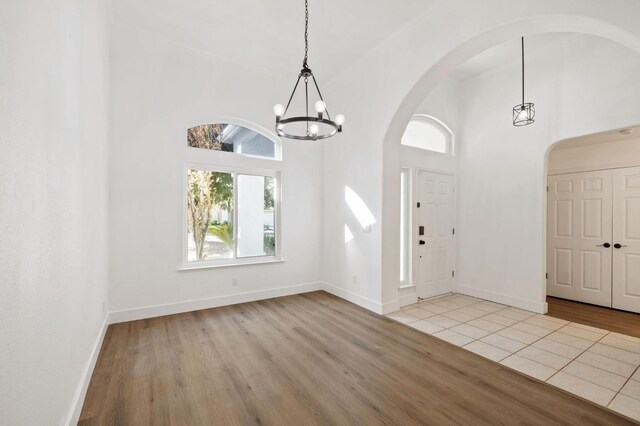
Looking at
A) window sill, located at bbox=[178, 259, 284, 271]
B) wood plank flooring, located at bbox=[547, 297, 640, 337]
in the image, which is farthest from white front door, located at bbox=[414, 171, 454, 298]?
window sill, located at bbox=[178, 259, 284, 271]

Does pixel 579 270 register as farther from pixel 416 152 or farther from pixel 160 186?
pixel 160 186

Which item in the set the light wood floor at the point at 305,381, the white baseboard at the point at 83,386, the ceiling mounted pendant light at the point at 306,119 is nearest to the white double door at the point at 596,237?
the light wood floor at the point at 305,381

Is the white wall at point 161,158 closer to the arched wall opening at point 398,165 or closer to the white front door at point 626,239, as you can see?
the arched wall opening at point 398,165

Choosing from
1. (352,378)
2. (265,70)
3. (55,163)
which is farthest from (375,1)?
(352,378)

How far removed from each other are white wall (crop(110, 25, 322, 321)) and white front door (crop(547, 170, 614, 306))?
521 cm

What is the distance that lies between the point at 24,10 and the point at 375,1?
132 inches

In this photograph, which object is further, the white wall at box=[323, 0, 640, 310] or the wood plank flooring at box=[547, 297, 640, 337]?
the wood plank flooring at box=[547, 297, 640, 337]

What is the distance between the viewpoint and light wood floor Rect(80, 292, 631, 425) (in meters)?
2.06

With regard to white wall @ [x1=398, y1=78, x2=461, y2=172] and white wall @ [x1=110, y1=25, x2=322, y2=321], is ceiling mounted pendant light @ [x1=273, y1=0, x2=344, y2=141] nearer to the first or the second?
white wall @ [x1=110, y1=25, x2=322, y2=321]

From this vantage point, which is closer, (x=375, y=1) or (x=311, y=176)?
(x=375, y=1)

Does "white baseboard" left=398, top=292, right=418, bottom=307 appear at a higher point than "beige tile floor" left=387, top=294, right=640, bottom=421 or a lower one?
higher

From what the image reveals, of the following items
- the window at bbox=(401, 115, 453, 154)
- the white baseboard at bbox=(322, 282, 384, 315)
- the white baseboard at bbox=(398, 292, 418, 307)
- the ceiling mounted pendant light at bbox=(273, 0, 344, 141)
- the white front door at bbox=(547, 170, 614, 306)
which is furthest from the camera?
the window at bbox=(401, 115, 453, 154)

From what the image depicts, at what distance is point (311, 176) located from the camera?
539 centimetres

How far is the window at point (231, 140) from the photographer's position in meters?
4.37
